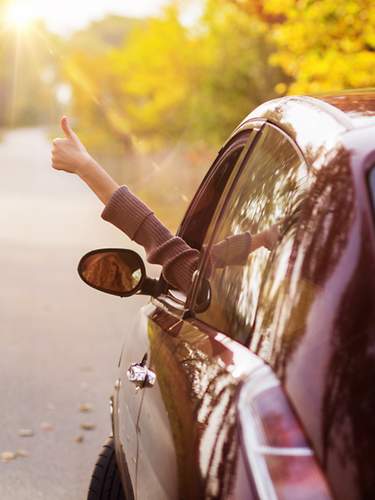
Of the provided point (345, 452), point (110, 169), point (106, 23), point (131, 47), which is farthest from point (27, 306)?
point (106, 23)

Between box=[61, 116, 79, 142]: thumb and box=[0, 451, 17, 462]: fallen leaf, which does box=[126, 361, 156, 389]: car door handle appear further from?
box=[0, 451, 17, 462]: fallen leaf

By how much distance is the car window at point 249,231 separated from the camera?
7.28ft

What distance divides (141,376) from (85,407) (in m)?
4.18

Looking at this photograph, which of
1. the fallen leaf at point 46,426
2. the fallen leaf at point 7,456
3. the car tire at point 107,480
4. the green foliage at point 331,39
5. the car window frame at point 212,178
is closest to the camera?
the car window frame at point 212,178

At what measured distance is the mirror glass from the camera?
3.29 m

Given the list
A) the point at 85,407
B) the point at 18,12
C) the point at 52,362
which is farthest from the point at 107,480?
the point at 18,12

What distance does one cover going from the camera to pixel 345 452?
5.51 feet

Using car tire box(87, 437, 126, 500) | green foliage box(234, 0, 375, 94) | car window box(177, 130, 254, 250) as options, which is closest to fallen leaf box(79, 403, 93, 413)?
car tire box(87, 437, 126, 500)

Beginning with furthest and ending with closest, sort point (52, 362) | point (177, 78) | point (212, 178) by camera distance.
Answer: point (177, 78) < point (52, 362) < point (212, 178)

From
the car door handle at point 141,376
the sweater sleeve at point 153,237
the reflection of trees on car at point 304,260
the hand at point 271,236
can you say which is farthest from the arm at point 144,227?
the reflection of trees on car at point 304,260

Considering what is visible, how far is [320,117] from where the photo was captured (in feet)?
7.45

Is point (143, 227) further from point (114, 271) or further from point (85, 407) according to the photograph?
point (85, 407)

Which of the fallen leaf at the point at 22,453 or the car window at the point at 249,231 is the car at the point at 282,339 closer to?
the car window at the point at 249,231

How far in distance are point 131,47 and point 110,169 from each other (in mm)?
13626
